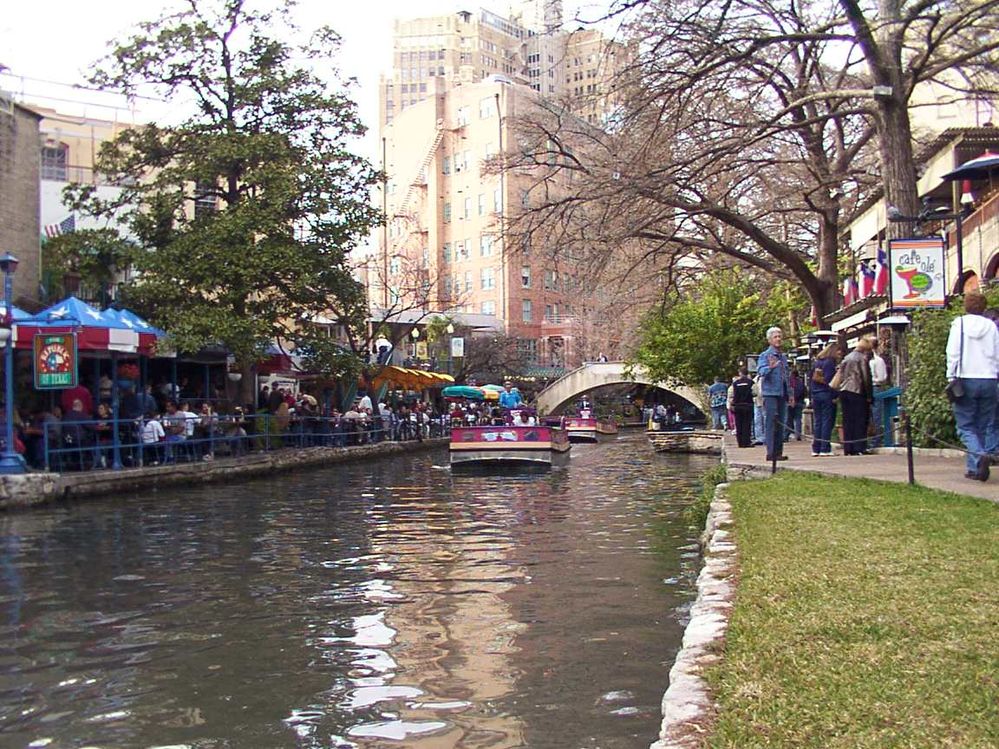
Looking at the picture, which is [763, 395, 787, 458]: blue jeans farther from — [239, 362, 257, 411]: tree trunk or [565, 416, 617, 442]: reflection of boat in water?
[565, 416, 617, 442]: reflection of boat in water

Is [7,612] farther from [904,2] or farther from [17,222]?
[17,222]

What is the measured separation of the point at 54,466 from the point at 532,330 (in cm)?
6895

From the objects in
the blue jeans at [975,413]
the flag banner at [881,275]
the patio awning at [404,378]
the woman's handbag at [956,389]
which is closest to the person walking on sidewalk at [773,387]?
the blue jeans at [975,413]

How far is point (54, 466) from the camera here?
19.7m

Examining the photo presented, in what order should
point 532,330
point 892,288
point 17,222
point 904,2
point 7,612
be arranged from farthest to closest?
point 532,330 < point 17,222 < point 904,2 < point 892,288 < point 7,612

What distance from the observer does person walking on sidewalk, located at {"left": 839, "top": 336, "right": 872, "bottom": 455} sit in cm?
1535

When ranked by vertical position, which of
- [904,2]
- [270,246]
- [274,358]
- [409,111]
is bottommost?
[274,358]

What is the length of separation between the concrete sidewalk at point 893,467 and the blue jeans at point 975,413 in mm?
349

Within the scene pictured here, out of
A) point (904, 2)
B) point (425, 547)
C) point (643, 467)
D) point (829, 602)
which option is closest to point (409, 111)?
point (643, 467)

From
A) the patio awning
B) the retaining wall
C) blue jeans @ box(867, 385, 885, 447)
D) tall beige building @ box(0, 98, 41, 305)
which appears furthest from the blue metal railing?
blue jeans @ box(867, 385, 885, 447)

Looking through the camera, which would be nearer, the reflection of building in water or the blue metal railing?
the reflection of building in water

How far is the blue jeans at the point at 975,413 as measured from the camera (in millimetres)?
10234

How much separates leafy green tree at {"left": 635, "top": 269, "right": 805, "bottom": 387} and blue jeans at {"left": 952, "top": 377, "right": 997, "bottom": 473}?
29544mm

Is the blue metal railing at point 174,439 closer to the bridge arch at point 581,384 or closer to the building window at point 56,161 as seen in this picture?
the building window at point 56,161
